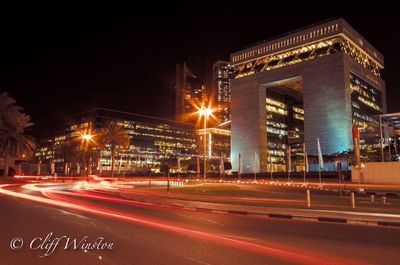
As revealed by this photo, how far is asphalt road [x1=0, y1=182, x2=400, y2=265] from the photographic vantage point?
348 inches

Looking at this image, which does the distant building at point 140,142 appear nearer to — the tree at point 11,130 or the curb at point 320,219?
the tree at point 11,130

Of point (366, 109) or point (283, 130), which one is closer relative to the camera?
point (366, 109)

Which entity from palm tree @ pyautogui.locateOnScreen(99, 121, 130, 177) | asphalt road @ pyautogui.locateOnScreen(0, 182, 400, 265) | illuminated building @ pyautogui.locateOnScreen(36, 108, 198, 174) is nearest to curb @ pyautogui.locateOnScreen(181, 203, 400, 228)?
asphalt road @ pyautogui.locateOnScreen(0, 182, 400, 265)

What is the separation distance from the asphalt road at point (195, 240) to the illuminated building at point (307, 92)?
99.2 meters

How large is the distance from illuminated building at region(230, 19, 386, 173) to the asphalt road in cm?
9916

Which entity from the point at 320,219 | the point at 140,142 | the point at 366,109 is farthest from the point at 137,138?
the point at 320,219

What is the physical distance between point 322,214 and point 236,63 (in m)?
126

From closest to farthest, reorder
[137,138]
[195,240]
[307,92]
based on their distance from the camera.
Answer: [195,240] → [307,92] → [137,138]

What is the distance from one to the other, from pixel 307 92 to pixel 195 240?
112635 millimetres

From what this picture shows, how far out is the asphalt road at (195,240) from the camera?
29.0 feet

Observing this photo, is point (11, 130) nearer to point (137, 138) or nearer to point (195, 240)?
point (195, 240)

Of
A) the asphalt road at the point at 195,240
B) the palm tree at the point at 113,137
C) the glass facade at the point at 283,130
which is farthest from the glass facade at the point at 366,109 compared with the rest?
the asphalt road at the point at 195,240

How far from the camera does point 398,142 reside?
295 feet

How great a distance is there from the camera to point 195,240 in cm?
1127
